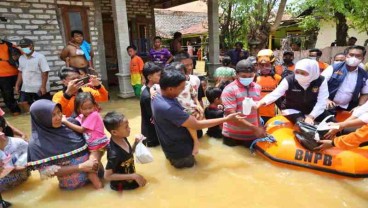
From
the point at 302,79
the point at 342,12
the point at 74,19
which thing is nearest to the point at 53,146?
the point at 302,79

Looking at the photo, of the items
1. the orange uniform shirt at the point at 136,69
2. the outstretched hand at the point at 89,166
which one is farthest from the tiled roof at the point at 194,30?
the outstretched hand at the point at 89,166

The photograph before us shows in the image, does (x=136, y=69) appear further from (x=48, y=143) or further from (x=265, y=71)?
(x=48, y=143)

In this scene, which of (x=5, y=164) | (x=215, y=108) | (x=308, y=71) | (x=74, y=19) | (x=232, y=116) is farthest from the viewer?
(x=74, y=19)

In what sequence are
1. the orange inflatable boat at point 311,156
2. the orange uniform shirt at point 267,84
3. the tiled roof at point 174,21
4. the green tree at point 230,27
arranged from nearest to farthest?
the orange inflatable boat at point 311,156 < the orange uniform shirt at point 267,84 < the green tree at point 230,27 < the tiled roof at point 174,21

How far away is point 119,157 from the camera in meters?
2.92

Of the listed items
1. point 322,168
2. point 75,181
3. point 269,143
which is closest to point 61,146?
point 75,181

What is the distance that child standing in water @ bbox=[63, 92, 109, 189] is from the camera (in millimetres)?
2961

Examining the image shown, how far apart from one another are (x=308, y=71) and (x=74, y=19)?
7126 millimetres

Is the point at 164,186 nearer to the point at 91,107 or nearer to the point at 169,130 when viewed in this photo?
the point at 169,130

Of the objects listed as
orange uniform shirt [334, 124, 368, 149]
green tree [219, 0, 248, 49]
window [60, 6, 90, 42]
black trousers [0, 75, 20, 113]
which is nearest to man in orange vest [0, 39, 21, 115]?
black trousers [0, 75, 20, 113]

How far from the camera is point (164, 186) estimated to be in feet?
10.5

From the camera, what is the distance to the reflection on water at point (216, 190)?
2830mm

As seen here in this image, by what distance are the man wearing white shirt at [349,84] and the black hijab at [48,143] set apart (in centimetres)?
A: 350

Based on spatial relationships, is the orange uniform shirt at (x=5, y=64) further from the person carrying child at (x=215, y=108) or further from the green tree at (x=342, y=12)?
the green tree at (x=342, y=12)
